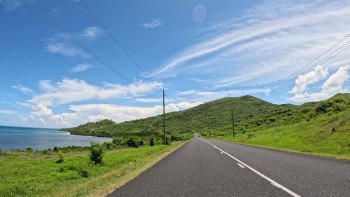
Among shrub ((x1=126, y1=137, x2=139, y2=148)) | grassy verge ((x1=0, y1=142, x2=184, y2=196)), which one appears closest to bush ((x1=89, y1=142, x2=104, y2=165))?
grassy verge ((x1=0, y1=142, x2=184, y2=196))

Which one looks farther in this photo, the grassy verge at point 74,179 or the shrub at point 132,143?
the shrub at point 132,143

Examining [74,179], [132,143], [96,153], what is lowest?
[74,179]

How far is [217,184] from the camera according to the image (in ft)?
32.4

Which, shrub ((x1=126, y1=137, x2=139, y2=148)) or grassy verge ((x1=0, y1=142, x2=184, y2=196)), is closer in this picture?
grassy verge ((x1=0, y1=142, x2=184, y2=196))

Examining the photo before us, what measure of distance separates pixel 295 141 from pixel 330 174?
33.0 meters

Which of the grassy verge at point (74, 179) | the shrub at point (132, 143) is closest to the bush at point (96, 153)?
the grassy verge at point (74, 179)

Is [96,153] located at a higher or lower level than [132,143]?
lower

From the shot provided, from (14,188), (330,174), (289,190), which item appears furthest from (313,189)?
(14,188)

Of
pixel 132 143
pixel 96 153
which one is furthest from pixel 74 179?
pixel 132 143

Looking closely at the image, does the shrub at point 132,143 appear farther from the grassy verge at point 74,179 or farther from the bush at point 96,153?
the grassy verge at point 74,179

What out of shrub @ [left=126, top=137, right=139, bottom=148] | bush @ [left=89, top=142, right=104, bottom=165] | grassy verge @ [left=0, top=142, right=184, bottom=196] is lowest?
grassy verge @ [left=0, top=142, right=184, bottom=196]

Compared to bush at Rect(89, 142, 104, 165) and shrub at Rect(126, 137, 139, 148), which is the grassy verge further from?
shrub at Rect(126, 137, 139, 148)

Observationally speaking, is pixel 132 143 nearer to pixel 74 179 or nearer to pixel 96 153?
pixel 96 153

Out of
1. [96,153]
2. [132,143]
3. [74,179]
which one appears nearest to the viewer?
[74,179]
